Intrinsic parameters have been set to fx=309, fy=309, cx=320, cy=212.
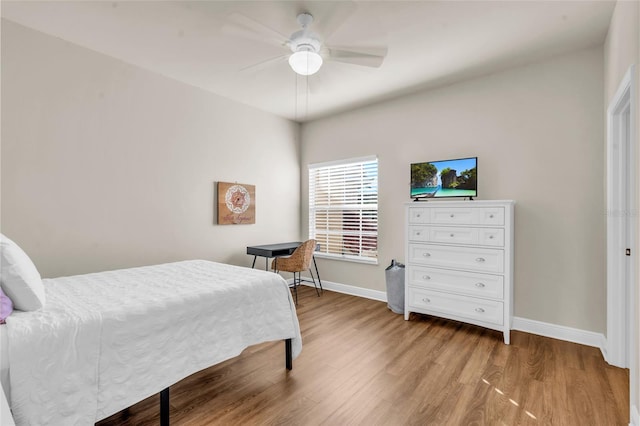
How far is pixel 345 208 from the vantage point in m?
4.74

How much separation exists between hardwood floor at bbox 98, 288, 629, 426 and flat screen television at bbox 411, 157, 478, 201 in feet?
4.91

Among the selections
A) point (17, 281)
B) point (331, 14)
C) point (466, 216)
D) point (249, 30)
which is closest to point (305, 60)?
point (331, 14)

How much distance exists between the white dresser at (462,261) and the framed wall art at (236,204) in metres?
2.18

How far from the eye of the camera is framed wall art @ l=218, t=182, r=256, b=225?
406cm

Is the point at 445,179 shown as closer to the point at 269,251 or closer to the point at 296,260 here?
the point at 296,260

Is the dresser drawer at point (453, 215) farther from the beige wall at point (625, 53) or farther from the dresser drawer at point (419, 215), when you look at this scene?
the beige wall at point (625, 53)

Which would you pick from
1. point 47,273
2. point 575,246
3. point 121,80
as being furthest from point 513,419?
point 121,80

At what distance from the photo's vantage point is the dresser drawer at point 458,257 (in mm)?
2961

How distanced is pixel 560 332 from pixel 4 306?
4.16 metres

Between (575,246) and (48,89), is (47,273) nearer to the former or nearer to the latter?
(48,89)

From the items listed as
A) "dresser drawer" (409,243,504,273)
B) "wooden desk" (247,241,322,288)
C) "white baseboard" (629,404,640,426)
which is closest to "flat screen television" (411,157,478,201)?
"dresser drawer" (409,243,504,273)

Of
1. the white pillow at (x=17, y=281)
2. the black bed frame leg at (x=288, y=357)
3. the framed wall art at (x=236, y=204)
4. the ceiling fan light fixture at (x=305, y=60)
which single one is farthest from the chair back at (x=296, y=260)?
the white pillow at (x=17, y=281)

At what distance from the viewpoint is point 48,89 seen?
8.84 ft

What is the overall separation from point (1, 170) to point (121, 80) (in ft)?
4.30
